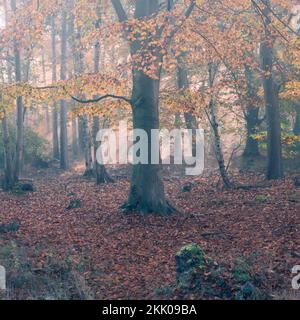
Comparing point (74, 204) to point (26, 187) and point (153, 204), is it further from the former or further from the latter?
point (26, 187)

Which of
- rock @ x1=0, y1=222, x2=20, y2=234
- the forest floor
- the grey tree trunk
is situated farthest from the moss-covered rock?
the grey tree trunk

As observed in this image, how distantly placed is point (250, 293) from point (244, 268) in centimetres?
115

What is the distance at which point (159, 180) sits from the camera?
14.8 metres

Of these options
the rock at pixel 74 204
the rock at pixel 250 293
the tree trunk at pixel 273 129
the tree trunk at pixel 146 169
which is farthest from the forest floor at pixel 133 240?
the tree trunk at pixel 273 129

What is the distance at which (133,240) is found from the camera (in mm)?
12539

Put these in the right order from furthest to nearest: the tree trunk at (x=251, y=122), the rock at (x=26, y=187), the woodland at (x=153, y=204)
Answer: the tree trunk at (x=251, y=122) < the rock at (x=26, y=187) < the woodland at (x=153, y=204)

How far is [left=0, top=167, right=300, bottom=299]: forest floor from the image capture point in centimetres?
903

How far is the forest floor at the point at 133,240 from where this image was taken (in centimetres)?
903

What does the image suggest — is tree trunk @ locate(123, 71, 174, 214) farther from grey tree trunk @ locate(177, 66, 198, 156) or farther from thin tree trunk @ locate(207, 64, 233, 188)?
grey tree trunk @ locate(177, 66, 198, 156)

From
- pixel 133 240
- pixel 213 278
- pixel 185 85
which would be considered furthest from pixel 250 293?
pixel 185 85

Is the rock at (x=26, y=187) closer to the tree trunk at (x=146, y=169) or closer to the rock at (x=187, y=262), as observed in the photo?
the tree trunk at (x=146, y=169)

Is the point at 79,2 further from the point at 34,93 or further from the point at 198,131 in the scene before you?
the point at 198,131

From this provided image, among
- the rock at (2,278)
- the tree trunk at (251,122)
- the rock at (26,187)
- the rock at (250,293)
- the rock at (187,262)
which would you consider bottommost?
the rock at (2,278)
